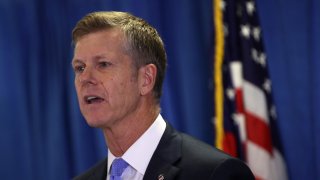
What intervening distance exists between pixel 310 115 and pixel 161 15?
0.99 meters

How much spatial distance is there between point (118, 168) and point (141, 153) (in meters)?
0.09

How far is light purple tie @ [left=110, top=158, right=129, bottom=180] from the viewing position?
1746 millimetres

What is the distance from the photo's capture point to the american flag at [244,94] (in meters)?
2.91

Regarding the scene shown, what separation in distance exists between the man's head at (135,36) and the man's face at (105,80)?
2cm

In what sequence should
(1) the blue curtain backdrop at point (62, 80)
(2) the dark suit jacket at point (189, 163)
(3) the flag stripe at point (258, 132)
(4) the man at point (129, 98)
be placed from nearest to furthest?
(2) the dark suit jacket at point (189, 163) < (4) the man at point (129, 98) < (3) the flag stripe at point (258, 132) < (1) the blue curtain backdrop at point (62, 80)

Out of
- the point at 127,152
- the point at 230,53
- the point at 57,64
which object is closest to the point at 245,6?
the point at 230,53

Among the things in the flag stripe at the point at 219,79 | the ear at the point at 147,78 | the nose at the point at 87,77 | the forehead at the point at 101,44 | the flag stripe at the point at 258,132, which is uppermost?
the forehead at the point at 101,44

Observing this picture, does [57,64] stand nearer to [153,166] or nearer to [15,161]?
[15,161]

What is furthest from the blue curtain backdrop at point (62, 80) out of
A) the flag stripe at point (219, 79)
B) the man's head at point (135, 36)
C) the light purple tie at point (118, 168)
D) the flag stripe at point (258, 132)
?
the light purple tie at point (118, 168)

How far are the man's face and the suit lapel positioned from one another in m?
0.14

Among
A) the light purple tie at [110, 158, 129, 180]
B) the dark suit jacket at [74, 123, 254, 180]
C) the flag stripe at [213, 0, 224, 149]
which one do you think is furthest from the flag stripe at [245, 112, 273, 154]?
the light purple tie at [110, 158, 129, 180]

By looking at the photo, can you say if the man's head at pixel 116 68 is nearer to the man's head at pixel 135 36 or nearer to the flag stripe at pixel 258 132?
the man's head at pixel 135 36

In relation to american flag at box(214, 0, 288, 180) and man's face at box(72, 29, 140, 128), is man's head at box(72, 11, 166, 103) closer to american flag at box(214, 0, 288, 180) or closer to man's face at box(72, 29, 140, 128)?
man's face at box(72, 29, 140, 128)

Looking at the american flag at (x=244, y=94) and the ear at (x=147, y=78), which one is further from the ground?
the ear at (x=147, y=78)
